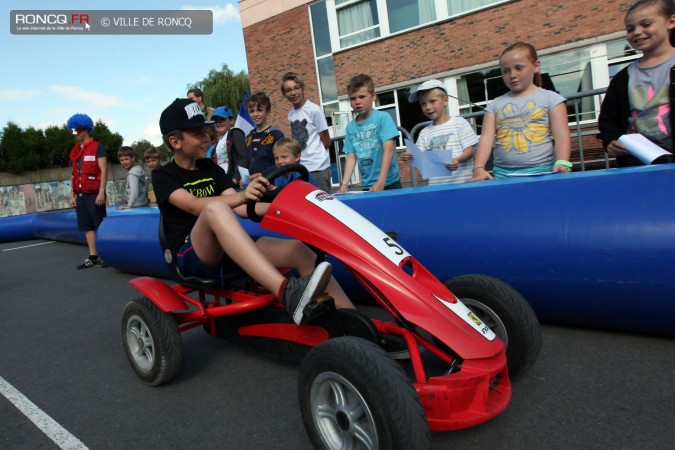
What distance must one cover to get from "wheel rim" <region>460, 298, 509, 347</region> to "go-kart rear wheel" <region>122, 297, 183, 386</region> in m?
1.58

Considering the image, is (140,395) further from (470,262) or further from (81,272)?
(81,272)

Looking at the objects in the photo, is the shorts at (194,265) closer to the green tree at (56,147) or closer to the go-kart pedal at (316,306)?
the go-kart pedal at (316,306)

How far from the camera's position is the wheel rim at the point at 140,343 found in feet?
9.52

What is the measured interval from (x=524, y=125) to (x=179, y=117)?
Result: 2.30m

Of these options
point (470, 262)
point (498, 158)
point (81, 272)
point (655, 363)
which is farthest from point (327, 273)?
point (81, 272)

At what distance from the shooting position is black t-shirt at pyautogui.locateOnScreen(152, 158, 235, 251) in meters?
2.94

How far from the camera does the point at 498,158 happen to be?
374 cm

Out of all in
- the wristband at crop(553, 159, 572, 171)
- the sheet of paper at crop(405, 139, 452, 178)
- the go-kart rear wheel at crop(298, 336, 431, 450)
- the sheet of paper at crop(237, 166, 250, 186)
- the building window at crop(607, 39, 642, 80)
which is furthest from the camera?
the building window at crop(607, 39, 642, 80)

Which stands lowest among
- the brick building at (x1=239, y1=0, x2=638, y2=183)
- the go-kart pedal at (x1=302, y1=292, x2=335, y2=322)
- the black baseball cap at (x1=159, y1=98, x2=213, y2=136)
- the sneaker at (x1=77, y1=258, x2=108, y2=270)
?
the sneaker at (x1=77, y1=258, x2=108, y2=270)

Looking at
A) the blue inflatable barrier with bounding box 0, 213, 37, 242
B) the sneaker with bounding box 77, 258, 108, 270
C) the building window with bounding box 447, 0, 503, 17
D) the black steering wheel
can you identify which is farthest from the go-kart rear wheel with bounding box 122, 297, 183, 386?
the building window with bounding box 447, 0, 503, 17

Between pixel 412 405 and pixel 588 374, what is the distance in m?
1.30

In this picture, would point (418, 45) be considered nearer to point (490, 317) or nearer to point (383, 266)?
point (490, 317)

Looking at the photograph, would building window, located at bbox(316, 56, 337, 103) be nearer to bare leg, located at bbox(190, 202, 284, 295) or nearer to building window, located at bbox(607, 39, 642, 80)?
building window, located at bbox(607, 39, 642, 80)

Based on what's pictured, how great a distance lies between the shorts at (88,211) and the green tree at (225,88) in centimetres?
3004
